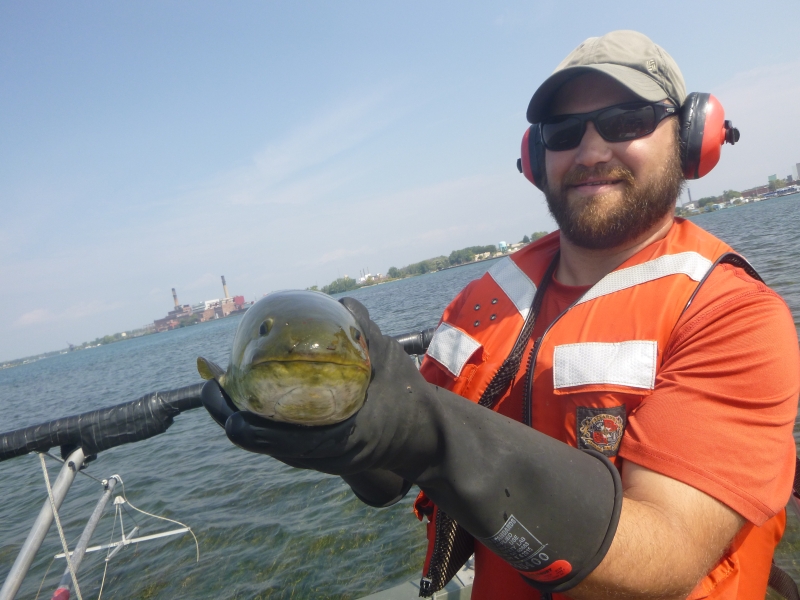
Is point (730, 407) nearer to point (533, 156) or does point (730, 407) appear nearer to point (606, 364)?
point (606, 364)

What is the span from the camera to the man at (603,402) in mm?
1344

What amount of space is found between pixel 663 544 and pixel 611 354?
27.4 inches

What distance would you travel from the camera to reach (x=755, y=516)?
1.40m

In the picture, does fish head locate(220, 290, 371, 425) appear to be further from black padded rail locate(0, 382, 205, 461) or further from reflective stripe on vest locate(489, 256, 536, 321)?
black padded rail locate(0, 382, 205, 461)

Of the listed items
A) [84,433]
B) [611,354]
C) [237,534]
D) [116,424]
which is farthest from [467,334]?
[237,534]

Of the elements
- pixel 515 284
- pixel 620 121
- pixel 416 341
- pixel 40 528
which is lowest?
pixel 40 528

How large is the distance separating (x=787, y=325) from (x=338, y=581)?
528 centimetres

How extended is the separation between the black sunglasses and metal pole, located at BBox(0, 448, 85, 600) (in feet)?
11.2

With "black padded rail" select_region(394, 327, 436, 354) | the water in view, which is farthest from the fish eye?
the water

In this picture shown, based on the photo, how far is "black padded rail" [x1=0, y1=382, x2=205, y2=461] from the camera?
298 cm

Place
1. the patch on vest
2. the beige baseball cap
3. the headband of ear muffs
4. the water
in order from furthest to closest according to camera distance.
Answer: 1. the water
2. the headband of ear muffs
3. the beige baseball cap
4. the patch on vest

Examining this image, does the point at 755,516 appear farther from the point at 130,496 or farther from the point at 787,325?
the point at 130,496

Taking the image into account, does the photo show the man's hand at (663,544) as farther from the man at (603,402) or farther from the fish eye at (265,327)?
the fish eye at (265,327)

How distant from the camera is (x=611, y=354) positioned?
186cm
